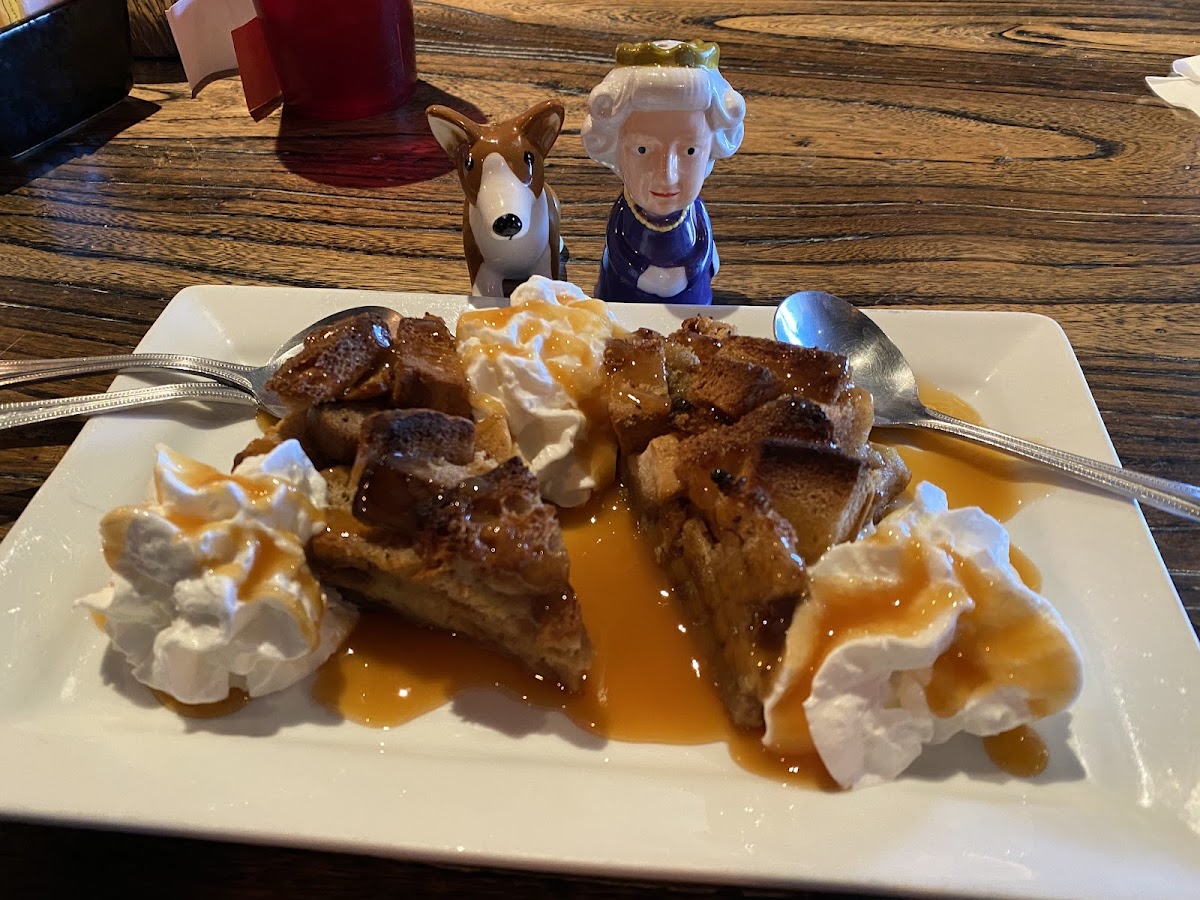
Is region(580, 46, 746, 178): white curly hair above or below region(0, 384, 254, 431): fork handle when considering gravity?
above

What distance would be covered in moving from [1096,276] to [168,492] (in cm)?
254

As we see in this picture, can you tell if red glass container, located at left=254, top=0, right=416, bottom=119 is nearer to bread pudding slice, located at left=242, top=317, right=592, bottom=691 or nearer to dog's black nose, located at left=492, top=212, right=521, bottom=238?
dog's black nose, located at left=492, top=212, right=521, bottom=238

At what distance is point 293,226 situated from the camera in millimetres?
2588

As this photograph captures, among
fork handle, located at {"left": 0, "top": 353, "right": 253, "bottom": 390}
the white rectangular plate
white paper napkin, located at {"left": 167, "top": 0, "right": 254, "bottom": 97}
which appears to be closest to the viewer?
the white rectangular plate

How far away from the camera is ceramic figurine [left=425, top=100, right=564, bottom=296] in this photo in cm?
187

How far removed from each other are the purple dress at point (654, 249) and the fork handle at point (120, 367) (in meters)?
0.92

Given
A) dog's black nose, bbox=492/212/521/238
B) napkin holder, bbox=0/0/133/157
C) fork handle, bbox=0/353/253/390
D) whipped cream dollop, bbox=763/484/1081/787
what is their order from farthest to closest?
napkin holder, bbox=0/0/133/157, dog's black nose, bbox=492/212/521/238, fork handle, bbox=0/353/253/390, whipped cream dollop, bbox=763/484/1081/787

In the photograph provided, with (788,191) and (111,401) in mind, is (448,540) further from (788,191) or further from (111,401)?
(788,191)

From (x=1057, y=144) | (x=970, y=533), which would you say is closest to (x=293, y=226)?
(x=970, y=533)

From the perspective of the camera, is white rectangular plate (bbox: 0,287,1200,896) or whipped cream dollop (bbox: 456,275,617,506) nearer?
white rectangular plate (bbox: 0,287,1200,896)

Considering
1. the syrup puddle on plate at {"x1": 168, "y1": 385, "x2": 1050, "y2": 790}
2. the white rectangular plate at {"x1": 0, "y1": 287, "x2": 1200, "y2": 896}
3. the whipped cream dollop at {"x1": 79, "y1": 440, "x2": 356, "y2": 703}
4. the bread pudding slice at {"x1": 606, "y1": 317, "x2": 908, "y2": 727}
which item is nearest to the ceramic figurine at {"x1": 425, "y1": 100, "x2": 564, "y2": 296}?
the bread pudding slice at {"x1": 606, "y1": 317, "x2": 908, "y2": 727}

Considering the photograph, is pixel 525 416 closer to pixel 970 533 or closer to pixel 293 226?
pixel 970 533

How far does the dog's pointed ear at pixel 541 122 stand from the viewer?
1.88m

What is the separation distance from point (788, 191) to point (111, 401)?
85.2 inches
